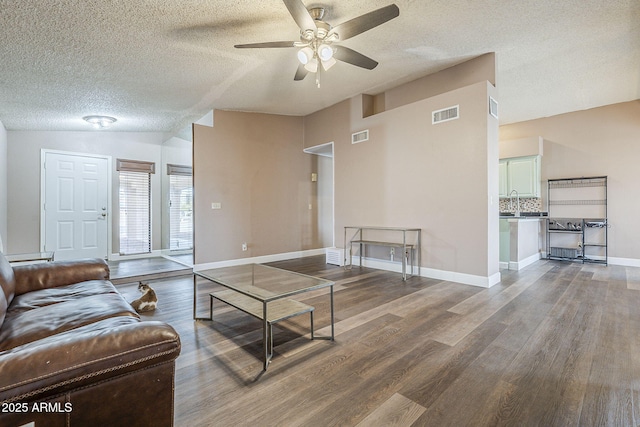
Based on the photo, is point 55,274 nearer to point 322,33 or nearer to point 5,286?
point 5,286

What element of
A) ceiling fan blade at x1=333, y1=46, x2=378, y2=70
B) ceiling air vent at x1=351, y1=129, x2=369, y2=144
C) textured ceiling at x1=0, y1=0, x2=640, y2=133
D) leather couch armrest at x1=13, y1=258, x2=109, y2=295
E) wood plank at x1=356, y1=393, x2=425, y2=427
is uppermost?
textured ceiling at x1=0, y1=0, x2=640, y2=133

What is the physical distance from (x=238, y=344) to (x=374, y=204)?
3541 millimetres

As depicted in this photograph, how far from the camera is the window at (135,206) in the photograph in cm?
612

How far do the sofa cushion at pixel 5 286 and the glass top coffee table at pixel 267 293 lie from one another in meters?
1.23

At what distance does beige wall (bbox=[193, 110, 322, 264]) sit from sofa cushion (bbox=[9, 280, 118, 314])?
2.68 m

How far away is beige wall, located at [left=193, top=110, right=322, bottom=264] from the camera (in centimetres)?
511

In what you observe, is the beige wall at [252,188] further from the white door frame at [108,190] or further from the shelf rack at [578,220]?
the shelf rack at [578,220]

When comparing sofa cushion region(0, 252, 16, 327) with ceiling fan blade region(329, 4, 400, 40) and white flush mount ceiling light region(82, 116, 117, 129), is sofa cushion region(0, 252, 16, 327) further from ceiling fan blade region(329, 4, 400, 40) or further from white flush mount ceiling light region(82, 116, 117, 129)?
white flush mount ceiling light region(82, 116, 117, 129)

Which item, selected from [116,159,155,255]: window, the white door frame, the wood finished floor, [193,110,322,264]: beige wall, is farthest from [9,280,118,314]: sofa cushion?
[116,159,155,255]: window

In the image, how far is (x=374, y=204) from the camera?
522 centimetres

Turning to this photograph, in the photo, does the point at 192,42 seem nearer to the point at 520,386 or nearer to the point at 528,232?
the point at 520,386

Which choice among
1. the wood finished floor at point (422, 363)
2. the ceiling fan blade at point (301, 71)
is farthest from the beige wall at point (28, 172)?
the ceiling fan blade at point (301, 71)

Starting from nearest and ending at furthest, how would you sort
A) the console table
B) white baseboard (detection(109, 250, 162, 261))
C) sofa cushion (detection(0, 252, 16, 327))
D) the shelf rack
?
sofa cushion (detection(0, 252, 16, 327))
the console table
the shelf rack
white baseboard (detection(109, 250, 162, 261))

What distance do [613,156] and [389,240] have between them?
4.69m
